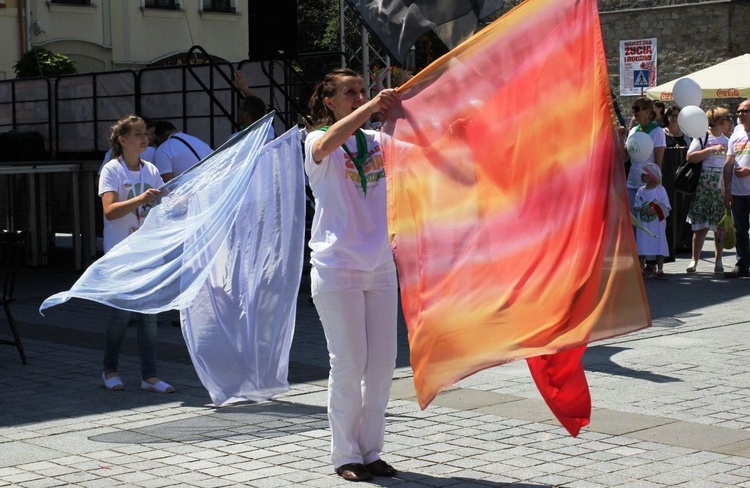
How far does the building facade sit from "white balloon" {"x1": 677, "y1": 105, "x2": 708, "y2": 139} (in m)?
18.8

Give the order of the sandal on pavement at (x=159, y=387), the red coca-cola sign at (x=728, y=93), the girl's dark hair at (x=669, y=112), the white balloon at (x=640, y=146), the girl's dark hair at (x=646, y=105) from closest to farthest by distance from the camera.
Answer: the sandal on pavement at (x=159, y=387) → the white balloon at (x=640, y=146) → the girl's dark hair at (x=646, y=105) → the girl's dark hair at (x=669, y=112) → the red coca-cola sign at (x=728, y=93)

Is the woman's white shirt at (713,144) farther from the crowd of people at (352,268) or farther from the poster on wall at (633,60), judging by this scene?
the poster on wall at (633,60)

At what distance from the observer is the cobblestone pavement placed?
6141 millimetres

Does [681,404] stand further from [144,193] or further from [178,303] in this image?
[144,193]

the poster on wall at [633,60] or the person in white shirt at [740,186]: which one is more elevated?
the poster on wall at [633,60]

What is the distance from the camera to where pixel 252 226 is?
798 cm

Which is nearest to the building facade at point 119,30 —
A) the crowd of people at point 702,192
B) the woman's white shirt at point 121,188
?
the crowd of people at point 702,192

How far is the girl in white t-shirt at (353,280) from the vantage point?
5.94 m

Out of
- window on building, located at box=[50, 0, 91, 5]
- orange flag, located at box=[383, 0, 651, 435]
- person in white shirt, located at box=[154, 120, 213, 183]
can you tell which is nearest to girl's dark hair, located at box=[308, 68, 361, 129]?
orange flag, located at box=[383, 0, 651, 435]

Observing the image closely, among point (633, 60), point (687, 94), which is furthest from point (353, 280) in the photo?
point (633, 60)

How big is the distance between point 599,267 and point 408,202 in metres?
1.08

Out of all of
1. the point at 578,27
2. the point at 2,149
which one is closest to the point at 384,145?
the point at 578,27

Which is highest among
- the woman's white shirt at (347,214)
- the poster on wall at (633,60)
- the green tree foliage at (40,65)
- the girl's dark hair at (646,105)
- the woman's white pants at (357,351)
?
the poster on wall at (633,60)

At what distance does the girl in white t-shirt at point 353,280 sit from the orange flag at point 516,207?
126 millimetres
